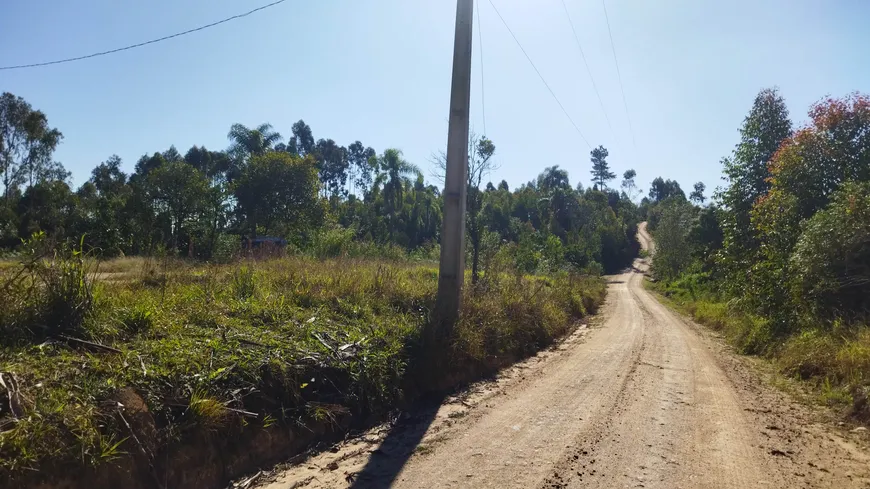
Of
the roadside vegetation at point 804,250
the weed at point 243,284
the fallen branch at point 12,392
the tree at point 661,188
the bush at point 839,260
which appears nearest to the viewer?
the fallen branch at point 12,392

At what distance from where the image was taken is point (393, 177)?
4444cm

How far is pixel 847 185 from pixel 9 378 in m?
11.7

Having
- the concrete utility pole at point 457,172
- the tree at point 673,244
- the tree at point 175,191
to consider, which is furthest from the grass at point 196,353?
the tree at point 673,244

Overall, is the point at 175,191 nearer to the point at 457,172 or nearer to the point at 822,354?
the point at 457,172

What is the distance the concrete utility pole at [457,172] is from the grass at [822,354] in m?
4.88

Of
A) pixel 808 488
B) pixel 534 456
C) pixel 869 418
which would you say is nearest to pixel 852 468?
pixel 808 488

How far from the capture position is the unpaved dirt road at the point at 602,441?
12.7 feet

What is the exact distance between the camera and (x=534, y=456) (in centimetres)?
423

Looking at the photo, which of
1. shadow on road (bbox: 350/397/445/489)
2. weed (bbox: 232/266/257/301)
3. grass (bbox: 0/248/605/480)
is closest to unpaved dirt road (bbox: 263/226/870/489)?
shadow on road (bbox: 350/397/445/489)

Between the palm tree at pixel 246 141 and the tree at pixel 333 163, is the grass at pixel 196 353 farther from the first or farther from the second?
the tree at pixel 333 163

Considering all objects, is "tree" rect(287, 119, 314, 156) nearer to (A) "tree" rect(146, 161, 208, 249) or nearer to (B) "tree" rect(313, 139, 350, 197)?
(B) "tree" rect(313, 139, 350, 197)

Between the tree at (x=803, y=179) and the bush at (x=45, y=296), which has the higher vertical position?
the tree at (x=803, y=179)

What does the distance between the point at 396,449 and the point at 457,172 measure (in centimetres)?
458

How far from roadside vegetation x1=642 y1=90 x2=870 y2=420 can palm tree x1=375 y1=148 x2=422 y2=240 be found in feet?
96.3
